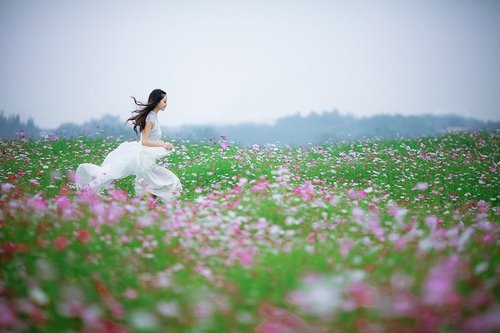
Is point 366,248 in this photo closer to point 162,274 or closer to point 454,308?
point 454,308

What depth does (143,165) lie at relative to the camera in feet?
20.8

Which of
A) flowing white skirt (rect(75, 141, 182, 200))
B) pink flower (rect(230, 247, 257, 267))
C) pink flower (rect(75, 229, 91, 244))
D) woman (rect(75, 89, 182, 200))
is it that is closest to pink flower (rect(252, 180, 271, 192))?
pink flower (rect(230, 247, 257, 267))

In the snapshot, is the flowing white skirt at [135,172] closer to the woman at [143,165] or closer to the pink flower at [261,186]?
the woman at [143,165]

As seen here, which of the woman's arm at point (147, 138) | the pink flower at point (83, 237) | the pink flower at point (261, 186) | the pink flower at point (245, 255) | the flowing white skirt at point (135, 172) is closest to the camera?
the pink flower at point (245, 255)

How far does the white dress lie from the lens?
244 inches

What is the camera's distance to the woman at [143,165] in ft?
20.4

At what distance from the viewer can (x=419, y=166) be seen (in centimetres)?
925

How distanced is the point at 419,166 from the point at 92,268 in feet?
27.3

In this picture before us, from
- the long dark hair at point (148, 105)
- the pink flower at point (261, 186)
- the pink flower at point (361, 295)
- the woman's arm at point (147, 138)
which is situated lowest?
the pink flower at point (361, 295)

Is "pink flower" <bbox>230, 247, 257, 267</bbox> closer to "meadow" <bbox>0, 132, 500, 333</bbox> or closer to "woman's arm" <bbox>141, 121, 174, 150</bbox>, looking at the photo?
"meadow" <bbox>0, 132, 500, 333</bbox>

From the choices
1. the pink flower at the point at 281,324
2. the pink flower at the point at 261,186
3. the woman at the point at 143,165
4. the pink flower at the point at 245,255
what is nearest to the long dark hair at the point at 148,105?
the woman at the point at 143,165

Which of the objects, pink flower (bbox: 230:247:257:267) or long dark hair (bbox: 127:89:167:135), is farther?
long dark hair (bbox: 127:89:167:135)

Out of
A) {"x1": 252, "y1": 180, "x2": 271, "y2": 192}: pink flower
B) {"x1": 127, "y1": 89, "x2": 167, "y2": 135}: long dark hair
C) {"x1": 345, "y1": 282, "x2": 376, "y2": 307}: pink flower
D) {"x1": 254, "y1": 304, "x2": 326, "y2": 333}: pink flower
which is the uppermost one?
{"x1": 127, "y1": 89, "x2": 167, "y2": 135}: long dark hair

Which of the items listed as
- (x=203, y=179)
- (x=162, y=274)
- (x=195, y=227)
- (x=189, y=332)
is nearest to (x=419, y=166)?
(x=203, y=179)
